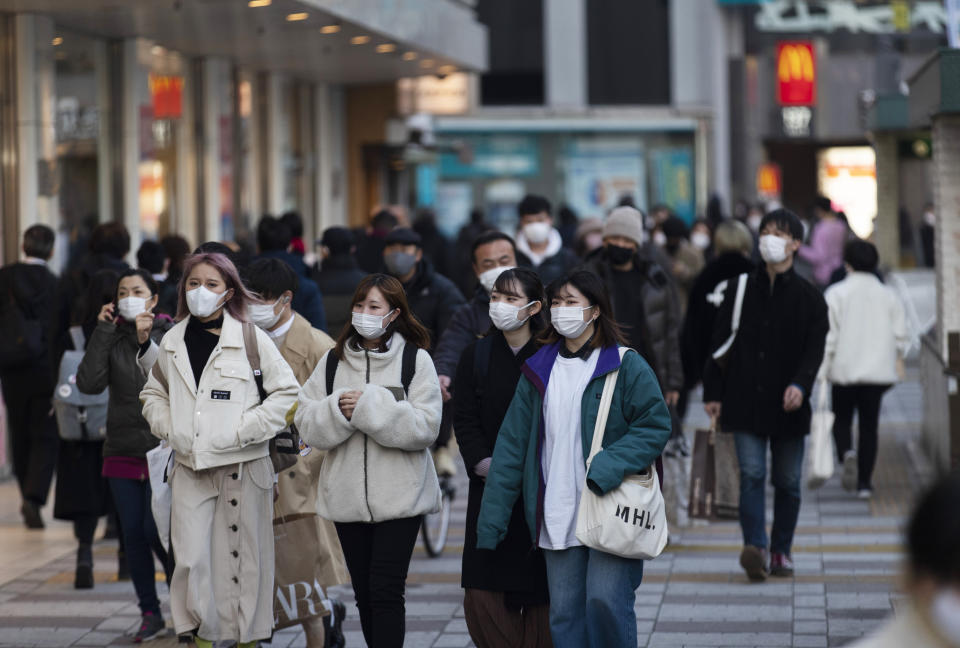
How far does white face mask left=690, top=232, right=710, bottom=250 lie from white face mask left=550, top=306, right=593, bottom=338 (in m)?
13.6

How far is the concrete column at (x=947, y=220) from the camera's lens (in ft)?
36.8

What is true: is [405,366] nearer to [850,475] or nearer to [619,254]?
[619,254]

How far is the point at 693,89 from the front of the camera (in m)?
34.7

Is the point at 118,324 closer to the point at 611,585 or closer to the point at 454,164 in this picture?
the point at 611,585

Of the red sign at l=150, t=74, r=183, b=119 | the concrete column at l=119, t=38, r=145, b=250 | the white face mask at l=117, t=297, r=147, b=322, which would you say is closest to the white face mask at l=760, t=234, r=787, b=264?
the white face mask at l=117, t=297, r=147, b=322

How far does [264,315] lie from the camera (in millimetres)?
7055

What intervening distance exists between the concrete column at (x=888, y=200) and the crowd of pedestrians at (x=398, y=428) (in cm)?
1144

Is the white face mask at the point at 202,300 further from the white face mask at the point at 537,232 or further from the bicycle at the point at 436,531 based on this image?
the white face mask at the point at 537,232

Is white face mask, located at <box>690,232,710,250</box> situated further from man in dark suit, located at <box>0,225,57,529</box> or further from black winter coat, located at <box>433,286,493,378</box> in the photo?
black winter coat, located at <box>433,286,493,378</box>

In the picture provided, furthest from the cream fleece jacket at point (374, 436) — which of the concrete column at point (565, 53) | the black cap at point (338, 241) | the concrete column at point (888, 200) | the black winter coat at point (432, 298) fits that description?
the concrete column at point (565, 53)

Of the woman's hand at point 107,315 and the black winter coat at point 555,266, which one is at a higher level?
the black winter coat at point 555,266

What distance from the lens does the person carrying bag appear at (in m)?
5.58

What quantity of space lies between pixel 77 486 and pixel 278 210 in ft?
39.6

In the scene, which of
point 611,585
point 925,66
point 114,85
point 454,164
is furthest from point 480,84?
point 611,585
